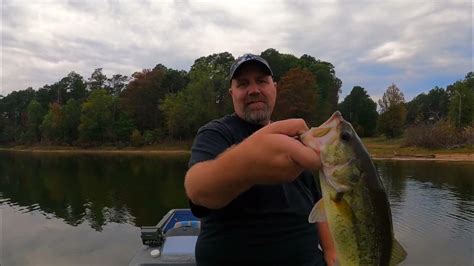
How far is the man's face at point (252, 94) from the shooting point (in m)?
3.05

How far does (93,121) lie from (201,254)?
7723 centimetres

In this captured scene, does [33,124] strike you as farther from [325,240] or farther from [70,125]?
[325,240]

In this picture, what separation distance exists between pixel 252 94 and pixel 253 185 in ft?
3.79

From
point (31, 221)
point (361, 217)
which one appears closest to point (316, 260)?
point (361, 217)

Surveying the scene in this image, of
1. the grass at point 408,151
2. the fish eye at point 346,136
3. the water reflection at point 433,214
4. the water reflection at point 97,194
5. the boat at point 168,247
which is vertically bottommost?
the water reflection at point 97,194

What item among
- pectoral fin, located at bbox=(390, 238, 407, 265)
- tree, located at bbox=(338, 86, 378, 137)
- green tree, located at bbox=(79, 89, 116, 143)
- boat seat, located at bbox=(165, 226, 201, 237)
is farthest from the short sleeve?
green tree, located at bbox=(79, 89, 116, 143)

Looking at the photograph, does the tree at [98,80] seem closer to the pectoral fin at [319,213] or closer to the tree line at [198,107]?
the tree line at [198,107]

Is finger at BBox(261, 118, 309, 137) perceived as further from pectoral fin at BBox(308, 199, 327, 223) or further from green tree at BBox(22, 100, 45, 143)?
green tree at BBox(22, 100, 45, 143)

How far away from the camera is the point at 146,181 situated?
3086 centimetres

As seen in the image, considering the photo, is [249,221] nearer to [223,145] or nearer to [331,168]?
[223,145]

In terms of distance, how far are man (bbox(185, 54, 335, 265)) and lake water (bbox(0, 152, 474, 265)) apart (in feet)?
37.6

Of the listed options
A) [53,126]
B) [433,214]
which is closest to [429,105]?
[53,126]

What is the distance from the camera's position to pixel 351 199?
2055 millimetres

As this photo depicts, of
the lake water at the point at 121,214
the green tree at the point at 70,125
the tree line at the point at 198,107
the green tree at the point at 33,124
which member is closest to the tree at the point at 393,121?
the tree line at the point at 198,107
